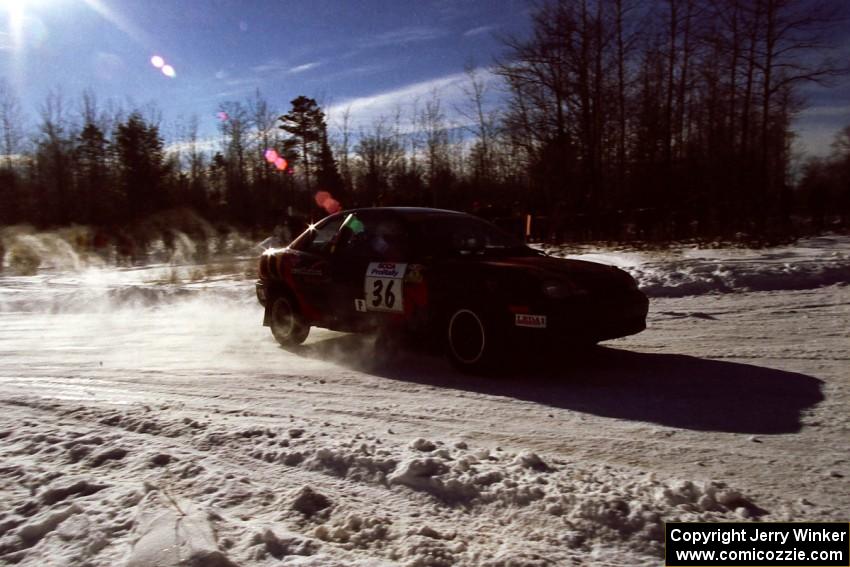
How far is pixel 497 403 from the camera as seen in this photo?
4.44 m

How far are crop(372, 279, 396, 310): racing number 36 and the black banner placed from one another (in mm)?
3511

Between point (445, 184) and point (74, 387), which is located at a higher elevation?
point (445, 184)

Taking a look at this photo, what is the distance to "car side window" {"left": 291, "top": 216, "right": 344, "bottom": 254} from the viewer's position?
6508 millimetres

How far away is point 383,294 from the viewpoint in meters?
5.70

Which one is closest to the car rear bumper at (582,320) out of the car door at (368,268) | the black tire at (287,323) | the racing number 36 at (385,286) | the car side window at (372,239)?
the racing number 36 at (385,286)

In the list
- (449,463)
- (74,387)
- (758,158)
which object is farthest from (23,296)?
(758,158)

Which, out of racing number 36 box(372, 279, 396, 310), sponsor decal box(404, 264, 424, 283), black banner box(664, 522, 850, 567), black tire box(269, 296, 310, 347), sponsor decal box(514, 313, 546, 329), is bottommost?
black banner box(664, 522, 850, 567)

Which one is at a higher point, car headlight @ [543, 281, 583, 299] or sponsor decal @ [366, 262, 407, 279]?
sponsor decal @ [366, 262, 407, 279]

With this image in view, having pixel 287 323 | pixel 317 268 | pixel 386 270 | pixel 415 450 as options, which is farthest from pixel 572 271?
pixel 287 323

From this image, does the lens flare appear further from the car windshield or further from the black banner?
the black banner

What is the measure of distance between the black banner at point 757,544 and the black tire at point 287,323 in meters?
4.96

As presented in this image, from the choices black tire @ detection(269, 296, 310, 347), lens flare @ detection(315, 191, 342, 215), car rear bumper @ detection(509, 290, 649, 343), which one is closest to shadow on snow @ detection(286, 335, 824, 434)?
car rear bumper @ detection(509, 290, 649, 343)

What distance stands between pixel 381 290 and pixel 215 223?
33168 millimetres

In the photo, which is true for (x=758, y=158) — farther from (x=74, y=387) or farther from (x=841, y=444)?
(x=74, y=387)
